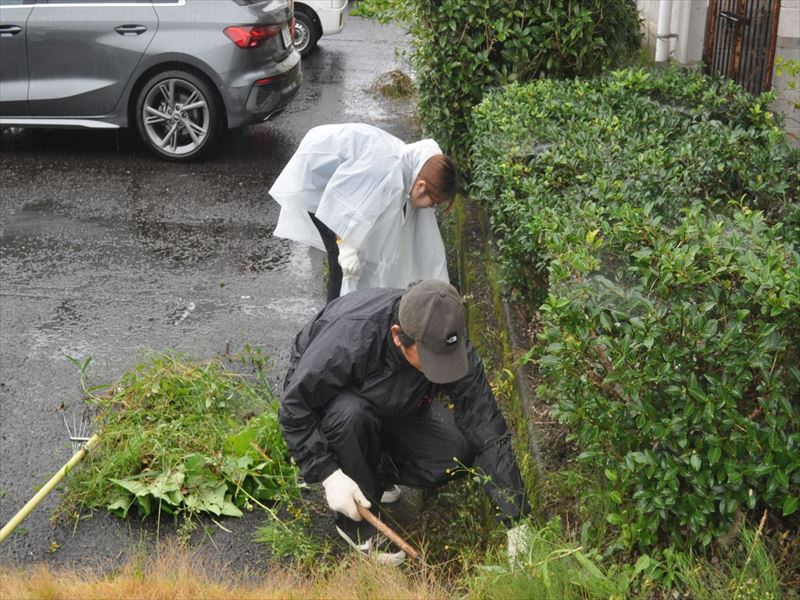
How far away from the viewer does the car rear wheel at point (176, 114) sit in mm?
9711

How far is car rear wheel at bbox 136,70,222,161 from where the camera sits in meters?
9.71

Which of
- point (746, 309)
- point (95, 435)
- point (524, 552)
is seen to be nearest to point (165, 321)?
point (95, 435)

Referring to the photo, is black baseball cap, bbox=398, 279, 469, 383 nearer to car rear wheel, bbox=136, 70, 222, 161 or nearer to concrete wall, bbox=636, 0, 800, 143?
concrete wall, bbox=636, 0, 800, 143

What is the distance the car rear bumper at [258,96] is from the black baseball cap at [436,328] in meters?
5.89

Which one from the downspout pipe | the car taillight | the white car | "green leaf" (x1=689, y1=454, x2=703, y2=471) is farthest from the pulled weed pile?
the white car

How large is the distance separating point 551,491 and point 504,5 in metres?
4.33

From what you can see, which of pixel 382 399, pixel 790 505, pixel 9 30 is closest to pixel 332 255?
pixel 382 399

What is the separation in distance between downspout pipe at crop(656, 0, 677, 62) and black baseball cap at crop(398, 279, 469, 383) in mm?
6195

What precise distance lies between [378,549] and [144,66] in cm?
631

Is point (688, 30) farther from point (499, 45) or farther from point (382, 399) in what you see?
point (382, 399)

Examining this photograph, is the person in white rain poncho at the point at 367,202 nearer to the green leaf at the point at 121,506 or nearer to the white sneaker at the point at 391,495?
the white sneaker at the point at 391,495

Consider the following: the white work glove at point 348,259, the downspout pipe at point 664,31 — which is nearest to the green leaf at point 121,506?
the white work glove at point 348,259

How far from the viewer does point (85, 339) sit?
6.54 meters

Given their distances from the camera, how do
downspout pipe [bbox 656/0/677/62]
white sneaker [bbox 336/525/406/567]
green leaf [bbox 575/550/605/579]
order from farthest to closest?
downspout pipe [bbox 656/0/677/62]
white sneaker [bbox 336/525/406/567]
green leaf [bbox 575/550/605/579]
